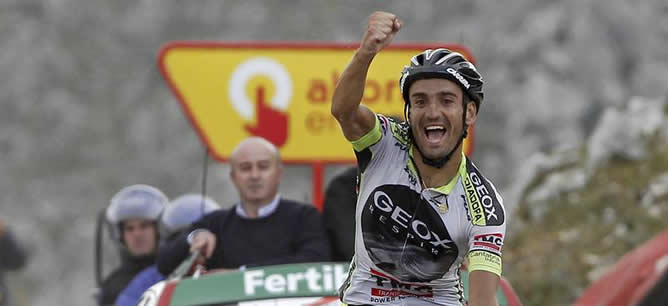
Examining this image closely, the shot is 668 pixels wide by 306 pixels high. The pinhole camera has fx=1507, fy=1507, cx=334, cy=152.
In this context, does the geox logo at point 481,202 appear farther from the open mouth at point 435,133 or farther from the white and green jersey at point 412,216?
the open mouth at point 435,133

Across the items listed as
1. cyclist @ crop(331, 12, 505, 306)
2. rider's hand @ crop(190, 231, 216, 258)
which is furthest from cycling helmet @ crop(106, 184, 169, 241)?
cyclist @ crop(331, 12, 505, 306)

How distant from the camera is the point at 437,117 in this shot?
4953 mm

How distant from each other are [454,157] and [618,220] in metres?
10.3

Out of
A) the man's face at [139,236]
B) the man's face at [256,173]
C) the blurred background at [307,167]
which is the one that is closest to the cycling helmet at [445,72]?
the man's face at [256,173]

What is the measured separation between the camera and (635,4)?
2822 cm

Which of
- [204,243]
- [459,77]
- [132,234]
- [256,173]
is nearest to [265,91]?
[132,234]

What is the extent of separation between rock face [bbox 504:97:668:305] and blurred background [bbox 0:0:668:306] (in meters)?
0.03

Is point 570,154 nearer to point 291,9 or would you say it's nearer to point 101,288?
point 101,288

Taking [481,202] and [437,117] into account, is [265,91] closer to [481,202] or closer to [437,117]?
[481,202]

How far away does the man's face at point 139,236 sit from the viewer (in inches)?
375

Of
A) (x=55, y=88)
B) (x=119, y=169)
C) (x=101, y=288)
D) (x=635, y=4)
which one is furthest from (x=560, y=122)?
(x=101, y=288)

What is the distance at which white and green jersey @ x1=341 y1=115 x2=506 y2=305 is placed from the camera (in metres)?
5.10

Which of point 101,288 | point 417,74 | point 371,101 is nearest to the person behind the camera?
point 417,74

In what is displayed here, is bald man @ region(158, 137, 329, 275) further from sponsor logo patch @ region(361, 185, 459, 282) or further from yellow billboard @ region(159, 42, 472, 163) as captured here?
yellow billboard @ region(159, 42, 472, 163)
